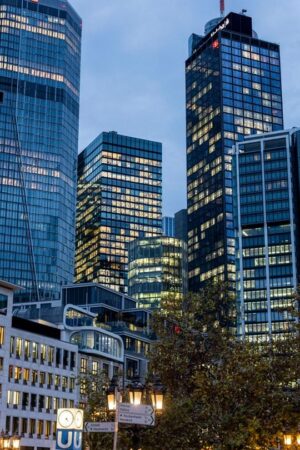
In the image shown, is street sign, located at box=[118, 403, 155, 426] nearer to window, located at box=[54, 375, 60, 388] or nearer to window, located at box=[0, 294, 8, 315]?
window, located at box=[0, 294, 8, 315]

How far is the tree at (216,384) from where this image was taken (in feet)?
142

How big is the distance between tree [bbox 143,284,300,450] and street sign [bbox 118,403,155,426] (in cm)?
1469

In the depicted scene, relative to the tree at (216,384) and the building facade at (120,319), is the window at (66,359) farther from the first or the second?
the tree at (216,384)

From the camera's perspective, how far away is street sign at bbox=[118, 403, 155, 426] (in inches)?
1049

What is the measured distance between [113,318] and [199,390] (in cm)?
11079

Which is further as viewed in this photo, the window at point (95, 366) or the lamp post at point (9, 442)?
the window at point (95, 366)

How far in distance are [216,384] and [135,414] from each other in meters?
17.3

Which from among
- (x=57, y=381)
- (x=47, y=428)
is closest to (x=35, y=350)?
(x=57, y=381)

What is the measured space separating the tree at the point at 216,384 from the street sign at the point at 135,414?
1469 centimetres

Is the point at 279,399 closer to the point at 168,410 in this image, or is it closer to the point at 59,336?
the point at 168,410

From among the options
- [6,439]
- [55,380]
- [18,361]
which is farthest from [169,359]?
[55,380]

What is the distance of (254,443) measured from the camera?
4388 centimetres

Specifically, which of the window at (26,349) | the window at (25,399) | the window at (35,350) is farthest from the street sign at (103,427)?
the window at (35,350)

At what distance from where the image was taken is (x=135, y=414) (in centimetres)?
2698
